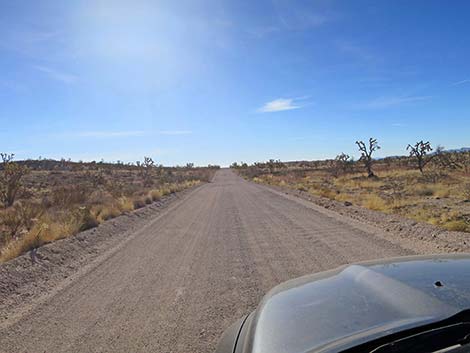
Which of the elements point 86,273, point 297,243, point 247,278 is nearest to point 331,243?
point 297,243

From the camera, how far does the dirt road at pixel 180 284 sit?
4457 millimetres

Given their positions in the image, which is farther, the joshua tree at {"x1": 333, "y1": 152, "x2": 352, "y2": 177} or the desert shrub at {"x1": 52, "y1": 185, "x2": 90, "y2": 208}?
the joshua tree at {"x1": 333, "y1": 152, "x2": 352, "y2": 177}

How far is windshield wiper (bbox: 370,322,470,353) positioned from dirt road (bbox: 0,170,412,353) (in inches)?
109

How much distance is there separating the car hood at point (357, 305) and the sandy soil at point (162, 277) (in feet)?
6.70

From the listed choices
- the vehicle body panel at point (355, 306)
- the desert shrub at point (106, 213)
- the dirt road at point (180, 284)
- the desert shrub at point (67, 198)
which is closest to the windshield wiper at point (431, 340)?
the vehicle body panel at point (355, 306)

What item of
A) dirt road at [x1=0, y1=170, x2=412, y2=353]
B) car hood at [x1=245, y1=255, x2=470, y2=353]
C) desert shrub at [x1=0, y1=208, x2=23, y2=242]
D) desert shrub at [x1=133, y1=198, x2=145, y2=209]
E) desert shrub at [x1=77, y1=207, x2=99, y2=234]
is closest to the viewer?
car hood at [x1=245, y1=255, x2=470, y2=353]

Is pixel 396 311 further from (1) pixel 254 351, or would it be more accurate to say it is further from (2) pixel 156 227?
(2) pixel 156 227

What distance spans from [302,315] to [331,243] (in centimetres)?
718

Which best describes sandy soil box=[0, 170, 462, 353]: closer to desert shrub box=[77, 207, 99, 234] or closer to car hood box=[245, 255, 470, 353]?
desert shrub box=[77, 207, 99, 234]

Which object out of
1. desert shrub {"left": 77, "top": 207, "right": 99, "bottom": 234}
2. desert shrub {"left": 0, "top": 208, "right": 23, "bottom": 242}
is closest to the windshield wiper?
desert shrub {"left": 0, "top": 208, "right": 23, "bottom": 242}

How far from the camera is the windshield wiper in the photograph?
1686mm

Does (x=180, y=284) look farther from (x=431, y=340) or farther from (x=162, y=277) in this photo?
(x=431, y=340)

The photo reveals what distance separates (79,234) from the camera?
11656 millimetres

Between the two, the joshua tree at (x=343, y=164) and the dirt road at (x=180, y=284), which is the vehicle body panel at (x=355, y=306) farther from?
the joshua tree at (x=343, y=164)
